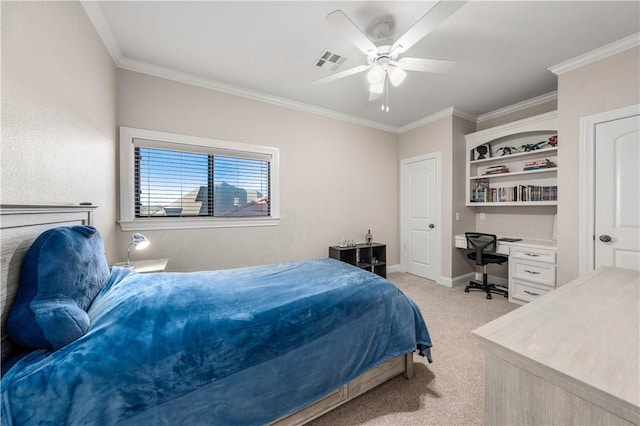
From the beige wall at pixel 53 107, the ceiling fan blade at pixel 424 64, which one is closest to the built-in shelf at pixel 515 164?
the ceiling fan blade at pixel 424 64

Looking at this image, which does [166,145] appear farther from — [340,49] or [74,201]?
[340,49]

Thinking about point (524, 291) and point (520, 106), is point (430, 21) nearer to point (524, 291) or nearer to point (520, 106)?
point (520, 106)

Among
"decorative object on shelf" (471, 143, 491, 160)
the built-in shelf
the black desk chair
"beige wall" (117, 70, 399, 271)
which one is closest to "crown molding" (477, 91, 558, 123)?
the built-in shelf

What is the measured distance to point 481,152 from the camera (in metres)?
3.80

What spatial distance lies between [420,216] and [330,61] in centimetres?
292

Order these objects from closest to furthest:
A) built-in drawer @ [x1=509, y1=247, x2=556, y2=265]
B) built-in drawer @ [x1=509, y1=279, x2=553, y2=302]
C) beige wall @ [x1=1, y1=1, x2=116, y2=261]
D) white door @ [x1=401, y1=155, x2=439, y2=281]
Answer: beige wall @ [x1=1, y1=1, x2=116, y2=261], built-in drawer @ [x1=509, y1=247, x2=556, y2=265], built-in drawer @ [x1=509, y1=279, x2=553, y2=302], white door @ [x1=401, y1=155, x2=439, y2=281]

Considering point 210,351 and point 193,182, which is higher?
point 193,182

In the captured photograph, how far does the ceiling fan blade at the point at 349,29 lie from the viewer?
1.52m

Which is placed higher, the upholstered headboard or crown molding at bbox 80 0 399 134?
crown molding at bbox 80 0 399 134

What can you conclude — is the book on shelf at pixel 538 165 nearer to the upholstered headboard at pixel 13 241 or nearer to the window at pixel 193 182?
the window at pixel 193 182

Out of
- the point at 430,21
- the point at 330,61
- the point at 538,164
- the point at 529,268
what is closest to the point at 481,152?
the point at 538,164

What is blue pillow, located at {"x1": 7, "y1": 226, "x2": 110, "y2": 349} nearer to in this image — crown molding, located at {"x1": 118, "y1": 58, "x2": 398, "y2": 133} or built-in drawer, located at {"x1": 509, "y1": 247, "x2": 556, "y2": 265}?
crown molding, located at {"x1": 118, "y1": 58, "x2": 398, "y2": 133}

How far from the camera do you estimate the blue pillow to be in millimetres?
876

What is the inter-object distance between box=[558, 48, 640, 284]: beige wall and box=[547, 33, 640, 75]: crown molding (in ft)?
0.13
